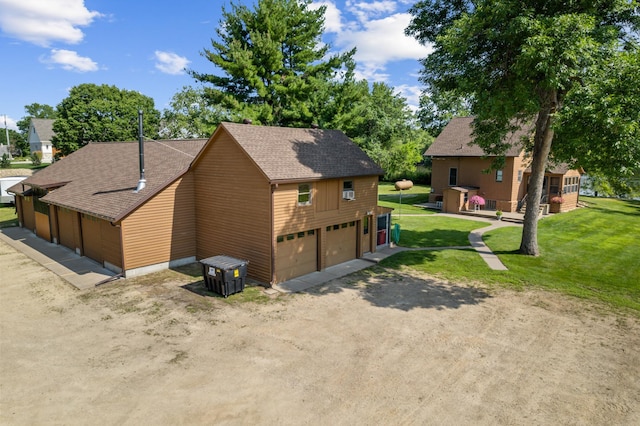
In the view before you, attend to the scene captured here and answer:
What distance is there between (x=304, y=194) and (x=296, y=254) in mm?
2686

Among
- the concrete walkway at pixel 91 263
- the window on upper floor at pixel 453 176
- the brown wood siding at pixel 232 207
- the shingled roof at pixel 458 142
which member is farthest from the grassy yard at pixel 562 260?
the window on upper floor at pixel 453 176

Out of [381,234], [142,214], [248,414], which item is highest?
[142,214]

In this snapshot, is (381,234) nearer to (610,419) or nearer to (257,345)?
(257,345)

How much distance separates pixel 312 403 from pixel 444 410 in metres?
2.90

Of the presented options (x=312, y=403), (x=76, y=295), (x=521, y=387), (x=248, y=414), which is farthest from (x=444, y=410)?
(x=76, y=295)

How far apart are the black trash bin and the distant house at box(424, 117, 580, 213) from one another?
24.2 metres

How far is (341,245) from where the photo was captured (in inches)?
773

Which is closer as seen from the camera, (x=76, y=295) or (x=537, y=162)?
(x=76, y=295)

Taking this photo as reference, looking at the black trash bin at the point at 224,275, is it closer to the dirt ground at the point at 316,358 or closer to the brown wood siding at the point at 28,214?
the dirt ground at the point at 316,358

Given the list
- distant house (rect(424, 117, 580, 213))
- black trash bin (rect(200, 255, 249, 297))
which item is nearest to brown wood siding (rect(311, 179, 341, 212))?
black trash bin (rect(200, 255, 249, 297))

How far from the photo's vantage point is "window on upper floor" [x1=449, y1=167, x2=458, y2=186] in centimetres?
3753

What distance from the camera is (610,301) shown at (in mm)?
14852

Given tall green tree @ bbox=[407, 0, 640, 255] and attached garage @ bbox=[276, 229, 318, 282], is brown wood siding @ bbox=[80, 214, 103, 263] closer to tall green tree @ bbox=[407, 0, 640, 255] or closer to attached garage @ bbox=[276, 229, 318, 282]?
attached garage @ bbox=[276, 229, 318, 282]

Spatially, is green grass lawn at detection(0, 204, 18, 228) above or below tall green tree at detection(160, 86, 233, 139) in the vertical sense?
below
